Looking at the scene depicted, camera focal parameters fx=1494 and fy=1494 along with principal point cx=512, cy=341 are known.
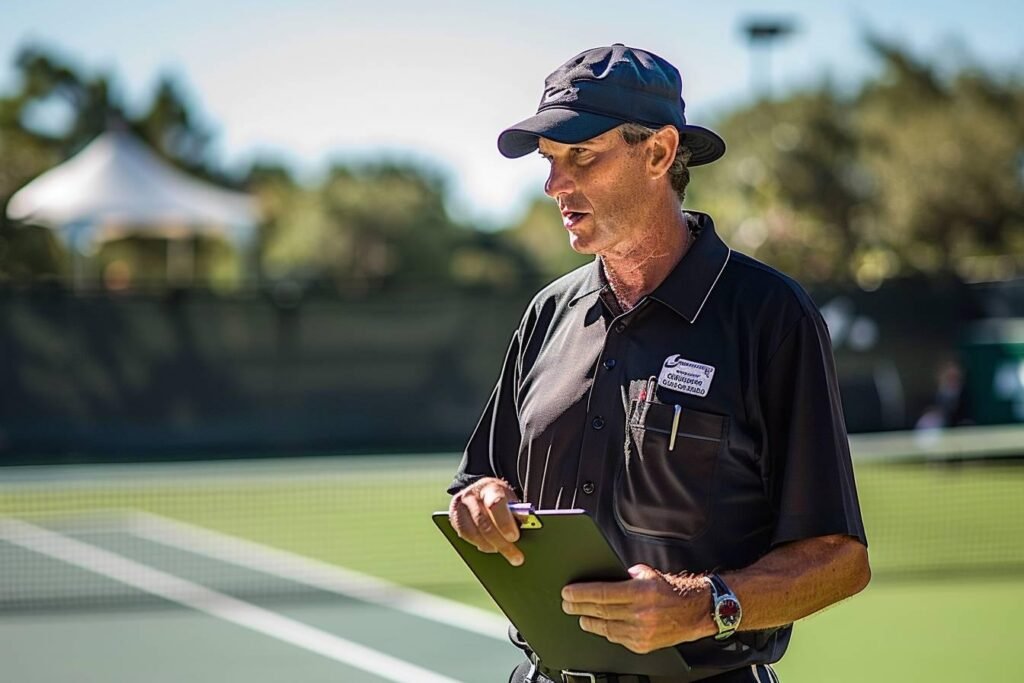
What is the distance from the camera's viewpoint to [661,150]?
9.30 feet

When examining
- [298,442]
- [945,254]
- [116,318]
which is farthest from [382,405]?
[945,254]

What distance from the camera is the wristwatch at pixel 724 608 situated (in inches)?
98.3

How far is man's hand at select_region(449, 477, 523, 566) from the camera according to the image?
2.59 meters

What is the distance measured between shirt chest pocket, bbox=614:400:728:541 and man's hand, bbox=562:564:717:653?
214mm

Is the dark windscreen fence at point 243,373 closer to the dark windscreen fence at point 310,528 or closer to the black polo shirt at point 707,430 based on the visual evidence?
the dark windscreen fence at point 310,528

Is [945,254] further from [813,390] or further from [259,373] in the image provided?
[813,390]

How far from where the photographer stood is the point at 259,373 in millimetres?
18016

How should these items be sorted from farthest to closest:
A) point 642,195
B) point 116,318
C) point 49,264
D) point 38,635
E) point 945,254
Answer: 1. point 945,254
2. point 49,264
3. point 116,318
4. point 38,635
5. point 642,195

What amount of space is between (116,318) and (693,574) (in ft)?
52.4

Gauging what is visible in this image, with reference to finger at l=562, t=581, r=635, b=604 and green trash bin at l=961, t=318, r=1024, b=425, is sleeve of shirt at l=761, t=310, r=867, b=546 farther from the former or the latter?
green trash bin at l=961, t=318, r=1024, b=425

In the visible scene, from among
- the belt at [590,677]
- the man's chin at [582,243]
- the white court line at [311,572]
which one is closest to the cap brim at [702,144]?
the man's chin at [582,243]

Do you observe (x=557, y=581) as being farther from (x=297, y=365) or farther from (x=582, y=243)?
(x=297, y=365)

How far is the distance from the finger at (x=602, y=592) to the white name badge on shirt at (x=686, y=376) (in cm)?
42

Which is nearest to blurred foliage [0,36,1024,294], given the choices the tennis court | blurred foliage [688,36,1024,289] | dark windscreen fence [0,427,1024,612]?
blurred foliage [688,36,1024,289]
